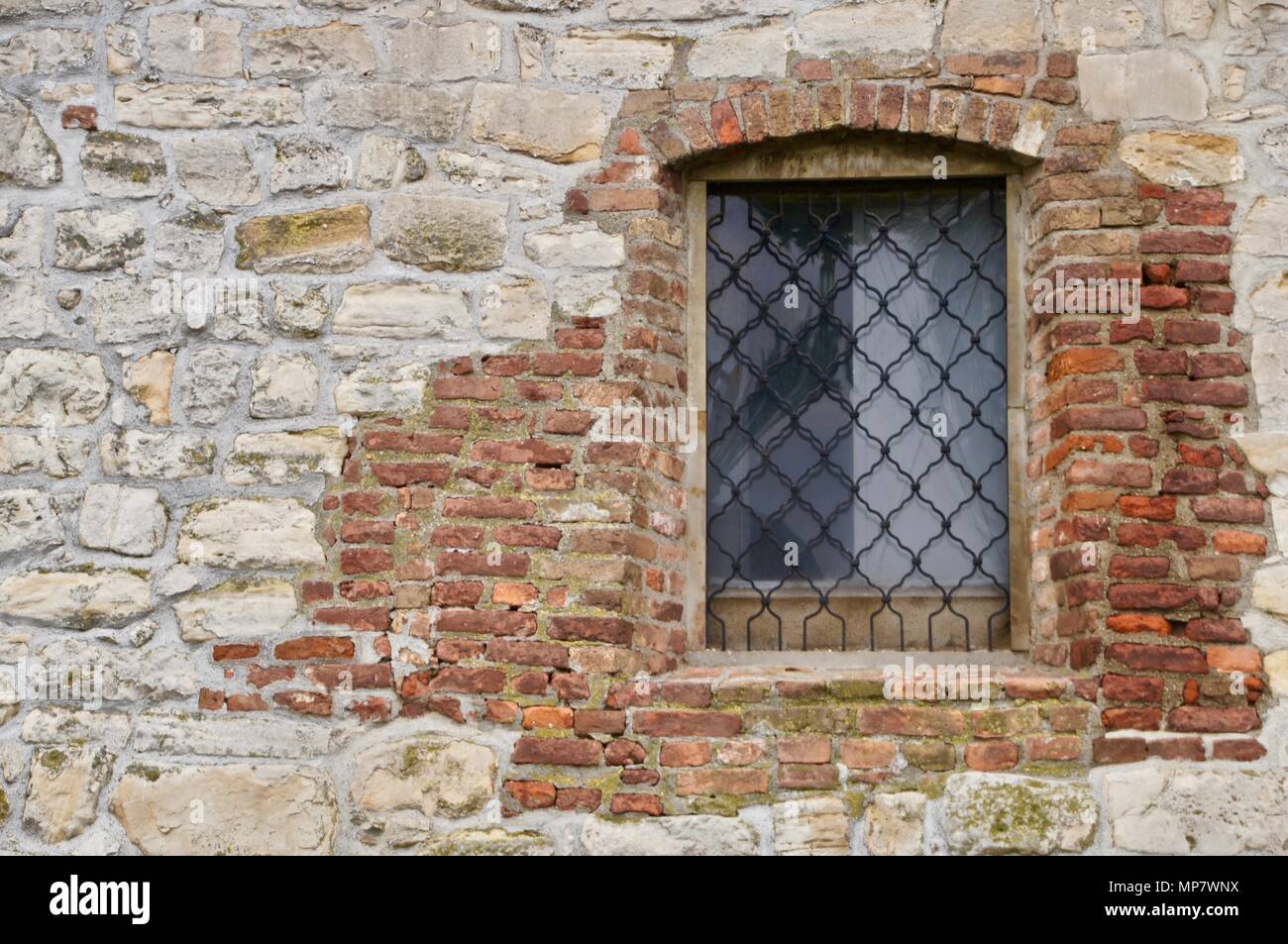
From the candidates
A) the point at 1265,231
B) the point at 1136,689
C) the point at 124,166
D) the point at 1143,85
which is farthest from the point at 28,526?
the point at 1265,231

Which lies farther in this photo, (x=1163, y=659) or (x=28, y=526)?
(x=28, y=526)

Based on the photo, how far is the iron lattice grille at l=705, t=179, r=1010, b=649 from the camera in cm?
378

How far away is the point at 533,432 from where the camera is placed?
362 cm

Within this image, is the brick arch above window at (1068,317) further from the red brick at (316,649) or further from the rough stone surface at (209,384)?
the rough stone surface at (209,384)

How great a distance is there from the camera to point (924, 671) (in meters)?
3.50

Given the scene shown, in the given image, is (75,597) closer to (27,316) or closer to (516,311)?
(27,316)

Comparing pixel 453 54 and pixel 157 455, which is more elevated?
pixel 453 54

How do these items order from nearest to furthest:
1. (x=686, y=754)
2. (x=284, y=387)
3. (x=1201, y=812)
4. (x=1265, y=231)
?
1. (x=1201, y=812)
2. (x=686, y=754)
3. (x=1265, y=231)
4. (x=284, y=387)

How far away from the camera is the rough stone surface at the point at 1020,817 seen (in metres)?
3.33

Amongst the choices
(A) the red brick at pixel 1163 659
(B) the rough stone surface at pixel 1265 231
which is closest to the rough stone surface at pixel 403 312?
(A) the red brick at pixel 1163 659

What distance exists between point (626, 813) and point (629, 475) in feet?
2.93

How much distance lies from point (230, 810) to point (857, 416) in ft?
6.70

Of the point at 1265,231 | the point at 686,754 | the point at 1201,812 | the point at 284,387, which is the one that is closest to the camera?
the point at 1201,812
